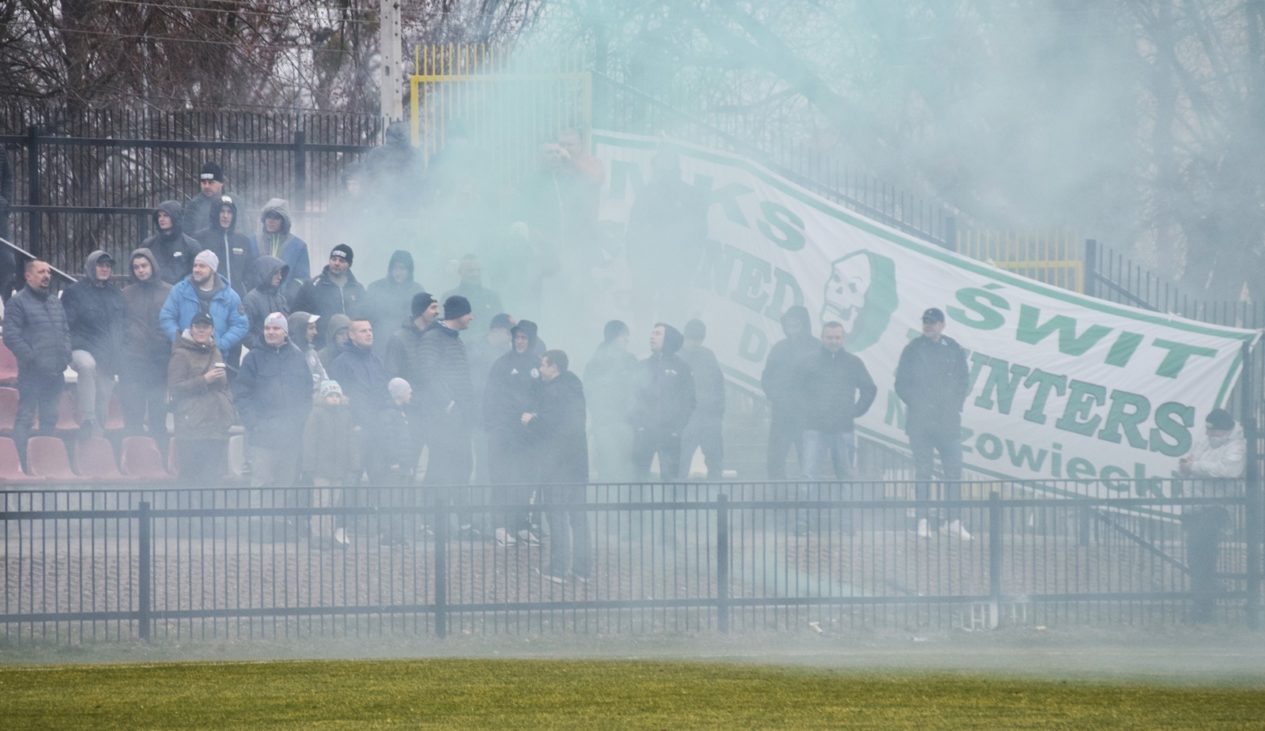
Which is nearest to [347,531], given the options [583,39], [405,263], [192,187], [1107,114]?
[405,263]

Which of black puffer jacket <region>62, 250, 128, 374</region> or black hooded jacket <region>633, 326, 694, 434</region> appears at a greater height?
black puffer jacket <region>62, 250, 128, 374</region>

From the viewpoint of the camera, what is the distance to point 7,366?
569 inches

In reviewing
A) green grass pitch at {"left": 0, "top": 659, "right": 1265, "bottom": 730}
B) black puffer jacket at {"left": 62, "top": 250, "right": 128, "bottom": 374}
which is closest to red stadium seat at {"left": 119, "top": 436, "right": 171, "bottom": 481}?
black puffer jacket at {"left": 62, "top": 250, "right": 128, "bottom": 374}

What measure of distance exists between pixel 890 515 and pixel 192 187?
12084mm

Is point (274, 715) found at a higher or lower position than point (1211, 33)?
lower

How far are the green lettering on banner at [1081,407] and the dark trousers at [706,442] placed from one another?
114 inches

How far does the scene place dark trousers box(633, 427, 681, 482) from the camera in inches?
558

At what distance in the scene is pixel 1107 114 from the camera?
10.1 m

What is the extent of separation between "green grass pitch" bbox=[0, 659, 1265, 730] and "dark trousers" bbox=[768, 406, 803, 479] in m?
4.27

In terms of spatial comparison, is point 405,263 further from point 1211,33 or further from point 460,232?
point 1211,33

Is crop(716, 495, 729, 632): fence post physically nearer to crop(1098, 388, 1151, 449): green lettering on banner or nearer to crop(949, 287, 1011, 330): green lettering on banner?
crop(949, 287, 1011, 330): green lettering on banner

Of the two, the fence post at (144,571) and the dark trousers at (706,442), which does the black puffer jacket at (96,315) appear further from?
the dark trousers at (706,442)

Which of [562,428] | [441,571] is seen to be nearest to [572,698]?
[441,571]

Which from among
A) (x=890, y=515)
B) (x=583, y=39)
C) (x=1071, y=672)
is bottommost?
(x=1071, y=672)
